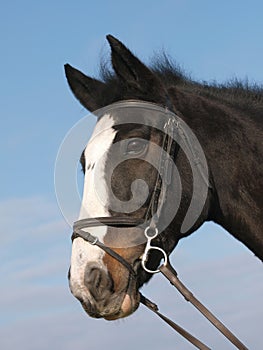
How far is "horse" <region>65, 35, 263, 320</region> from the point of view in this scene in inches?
216

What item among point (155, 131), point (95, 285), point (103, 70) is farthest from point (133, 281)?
point (103, 70)

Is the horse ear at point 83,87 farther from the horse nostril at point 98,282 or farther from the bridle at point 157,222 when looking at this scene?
the horse nostril at point 98,282

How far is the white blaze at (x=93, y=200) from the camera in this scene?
5332 mm

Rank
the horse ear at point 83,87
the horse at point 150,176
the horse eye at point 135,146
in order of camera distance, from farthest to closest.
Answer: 1. the horse ear at point 83,87
2. the horse eye at point 135,146
3. the horse at point 150,176

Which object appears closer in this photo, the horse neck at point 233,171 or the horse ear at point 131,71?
the horse ear at point 131,71

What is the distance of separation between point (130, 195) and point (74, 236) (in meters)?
0.53

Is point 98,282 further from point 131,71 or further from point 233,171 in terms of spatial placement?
point 131,71

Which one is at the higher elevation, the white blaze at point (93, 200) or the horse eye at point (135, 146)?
the horse eye at point (135, 146)

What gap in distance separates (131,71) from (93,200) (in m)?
1.19

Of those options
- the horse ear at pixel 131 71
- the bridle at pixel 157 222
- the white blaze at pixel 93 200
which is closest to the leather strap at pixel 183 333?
the bridle at pixel 157 222

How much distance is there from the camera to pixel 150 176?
572cm

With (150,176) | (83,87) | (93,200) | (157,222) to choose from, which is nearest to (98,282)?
(93,200)

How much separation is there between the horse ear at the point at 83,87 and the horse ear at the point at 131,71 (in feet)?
1.81

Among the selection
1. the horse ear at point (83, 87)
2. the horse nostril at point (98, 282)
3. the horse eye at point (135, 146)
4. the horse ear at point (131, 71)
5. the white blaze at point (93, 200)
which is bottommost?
the horse nostril at point (98, 282)
